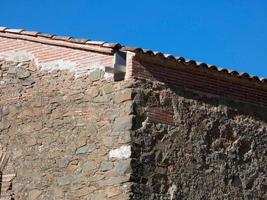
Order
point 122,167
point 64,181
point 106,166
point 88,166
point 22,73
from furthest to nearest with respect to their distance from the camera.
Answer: point 22,73, point 64,181, point 88,166, point 106,166, point 122,167

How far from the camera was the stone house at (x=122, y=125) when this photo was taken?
8.51 m

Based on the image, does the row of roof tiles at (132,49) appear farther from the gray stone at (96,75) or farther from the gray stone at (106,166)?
the gray stone at (106,166)

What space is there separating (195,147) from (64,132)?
1.80 m

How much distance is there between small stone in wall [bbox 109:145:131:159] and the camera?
8.35 meters

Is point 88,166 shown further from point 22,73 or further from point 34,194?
point 22,73

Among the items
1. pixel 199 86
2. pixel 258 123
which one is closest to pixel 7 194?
pixel 199 86

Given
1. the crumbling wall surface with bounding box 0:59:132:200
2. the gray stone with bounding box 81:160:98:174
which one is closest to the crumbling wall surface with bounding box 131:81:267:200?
the crumbling wall surface with bounding box 0:59:132:200

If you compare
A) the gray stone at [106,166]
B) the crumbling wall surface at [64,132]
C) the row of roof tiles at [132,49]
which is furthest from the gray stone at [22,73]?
the gray stone at [106,166]

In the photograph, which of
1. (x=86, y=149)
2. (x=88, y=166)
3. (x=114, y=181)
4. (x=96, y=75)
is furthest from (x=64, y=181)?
(x=96, y=75)

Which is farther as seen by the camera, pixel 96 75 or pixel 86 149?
pixel 96 75

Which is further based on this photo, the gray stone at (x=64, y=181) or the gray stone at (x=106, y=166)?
the gray stone at (x=64, y=181)

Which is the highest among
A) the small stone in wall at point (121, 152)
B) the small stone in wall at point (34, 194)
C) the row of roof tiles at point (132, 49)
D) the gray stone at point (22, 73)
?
the row of roof tiles at point (132, 49)

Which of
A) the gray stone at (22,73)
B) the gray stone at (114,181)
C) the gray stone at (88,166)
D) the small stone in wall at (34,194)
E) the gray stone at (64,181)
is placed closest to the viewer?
the gray stone at (114,181)

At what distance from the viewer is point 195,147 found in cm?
891
